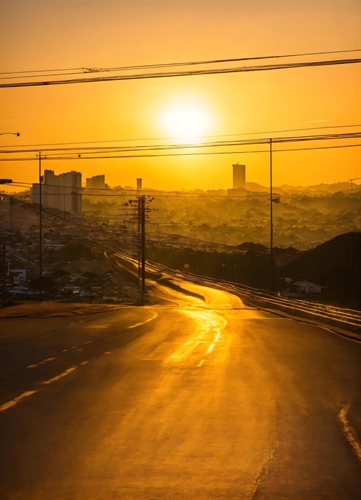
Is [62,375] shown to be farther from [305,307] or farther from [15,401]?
[305,307]

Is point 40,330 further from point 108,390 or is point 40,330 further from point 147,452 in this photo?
point 147,452

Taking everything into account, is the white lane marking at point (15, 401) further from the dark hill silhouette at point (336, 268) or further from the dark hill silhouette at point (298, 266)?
the dark hill silhouette at point (336, 268)

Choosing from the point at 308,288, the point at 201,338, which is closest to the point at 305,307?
the point at 201,338

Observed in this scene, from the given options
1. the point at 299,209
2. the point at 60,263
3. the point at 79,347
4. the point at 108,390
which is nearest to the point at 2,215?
the point at 60,263

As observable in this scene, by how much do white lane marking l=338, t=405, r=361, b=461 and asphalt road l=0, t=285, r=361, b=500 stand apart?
12 cm

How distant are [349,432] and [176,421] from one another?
3.05m

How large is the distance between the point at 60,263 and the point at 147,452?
10745 centimetres

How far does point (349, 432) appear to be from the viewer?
13391mm

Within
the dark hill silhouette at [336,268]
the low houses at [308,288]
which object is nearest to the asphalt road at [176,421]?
the dark hill silhouette at [336,268]

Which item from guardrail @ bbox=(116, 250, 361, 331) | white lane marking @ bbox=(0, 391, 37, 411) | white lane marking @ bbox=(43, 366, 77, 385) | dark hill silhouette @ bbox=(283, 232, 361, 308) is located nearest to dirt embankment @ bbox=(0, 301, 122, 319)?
guardrail @ bbox=(116, 250, 361, 331)

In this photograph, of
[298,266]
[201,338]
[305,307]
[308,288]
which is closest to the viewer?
[201,338]

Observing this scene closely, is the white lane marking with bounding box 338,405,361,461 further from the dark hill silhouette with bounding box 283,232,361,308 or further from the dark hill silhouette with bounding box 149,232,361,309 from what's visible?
the dark hill silhouette with bounding box 283,232,361,308

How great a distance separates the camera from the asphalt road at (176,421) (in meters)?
9.88

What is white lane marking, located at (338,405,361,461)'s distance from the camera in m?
12.2
